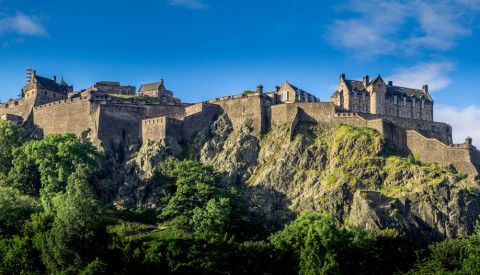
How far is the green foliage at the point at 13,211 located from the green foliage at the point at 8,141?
459 inches

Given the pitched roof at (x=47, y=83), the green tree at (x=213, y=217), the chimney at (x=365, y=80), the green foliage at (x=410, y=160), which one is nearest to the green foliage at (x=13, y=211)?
the green tree at (x=213, y=217)

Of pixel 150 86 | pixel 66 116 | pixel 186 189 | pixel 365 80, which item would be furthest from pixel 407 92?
pixel 66 116

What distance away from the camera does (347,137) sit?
76.8 meters

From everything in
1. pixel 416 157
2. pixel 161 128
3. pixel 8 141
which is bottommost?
pixel 416 157

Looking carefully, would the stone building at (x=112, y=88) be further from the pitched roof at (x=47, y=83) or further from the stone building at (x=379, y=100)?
the stone building at (x=379, y=100)

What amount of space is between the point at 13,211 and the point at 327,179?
124ft

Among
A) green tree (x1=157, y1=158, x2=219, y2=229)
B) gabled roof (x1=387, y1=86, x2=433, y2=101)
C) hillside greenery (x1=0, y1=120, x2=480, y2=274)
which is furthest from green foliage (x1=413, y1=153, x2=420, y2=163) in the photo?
green tree (x1=157, y1=158, x2=219, y2=229)

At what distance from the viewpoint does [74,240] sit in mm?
53750

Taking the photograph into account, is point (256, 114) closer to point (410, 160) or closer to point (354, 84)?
point (354, 84)

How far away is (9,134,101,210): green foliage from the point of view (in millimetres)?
72312

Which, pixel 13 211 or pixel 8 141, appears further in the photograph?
pixel 8 141

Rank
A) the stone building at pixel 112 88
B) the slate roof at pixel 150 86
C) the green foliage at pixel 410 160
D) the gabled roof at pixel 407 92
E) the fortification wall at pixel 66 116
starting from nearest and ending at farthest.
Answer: the green foliage at pixel 410 160
the fortification wall at pixel 66 116
the gabled roof at pixel 407 92
the stone building at pixel 112 88
the slate roof at pixel 150 86

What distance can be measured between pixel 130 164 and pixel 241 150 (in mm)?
15801

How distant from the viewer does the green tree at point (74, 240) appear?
5325cm
